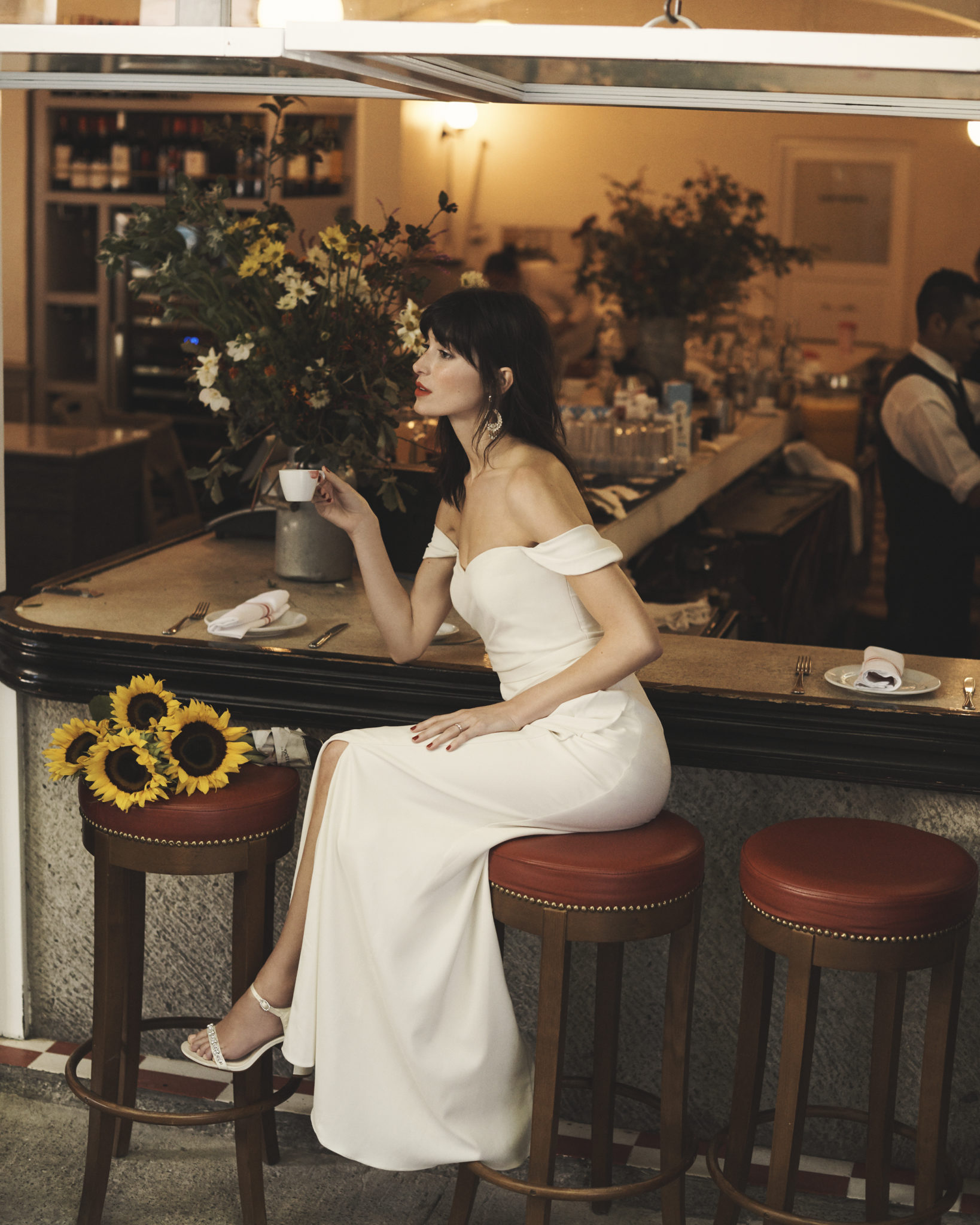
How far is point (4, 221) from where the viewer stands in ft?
26.0

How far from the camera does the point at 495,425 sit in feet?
8.30

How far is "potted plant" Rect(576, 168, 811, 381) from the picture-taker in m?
6.34

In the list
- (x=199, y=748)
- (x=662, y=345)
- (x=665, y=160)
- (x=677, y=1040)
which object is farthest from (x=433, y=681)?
(x=665, y=160)

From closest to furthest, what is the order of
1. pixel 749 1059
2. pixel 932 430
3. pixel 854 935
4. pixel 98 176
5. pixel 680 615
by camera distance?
pixel 854 935 → pixel 749 1059 → pixel 680 615 → pixel 932 430 → pixel 98 176

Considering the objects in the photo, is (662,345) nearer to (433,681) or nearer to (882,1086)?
(433,681)

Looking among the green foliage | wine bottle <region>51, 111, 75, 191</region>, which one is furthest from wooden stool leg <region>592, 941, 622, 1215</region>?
wine bottle <region>51, 111, 75, 191</region>

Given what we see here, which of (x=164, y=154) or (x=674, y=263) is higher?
(x=164, y=154)

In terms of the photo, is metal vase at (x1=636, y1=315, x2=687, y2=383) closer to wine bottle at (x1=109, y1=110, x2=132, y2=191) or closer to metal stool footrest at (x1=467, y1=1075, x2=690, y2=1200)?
wine bottle at (x1=109, y1=110, x2=132, y2=191)

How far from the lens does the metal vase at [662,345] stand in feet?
21.3

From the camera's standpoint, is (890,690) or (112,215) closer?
(890,690)

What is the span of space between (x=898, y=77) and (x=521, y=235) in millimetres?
9089

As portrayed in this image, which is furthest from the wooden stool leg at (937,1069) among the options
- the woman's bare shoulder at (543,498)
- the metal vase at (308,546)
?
the metal vase at (308,546)

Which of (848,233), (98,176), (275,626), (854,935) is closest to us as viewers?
(854,935)

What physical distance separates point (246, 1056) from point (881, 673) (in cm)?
130
